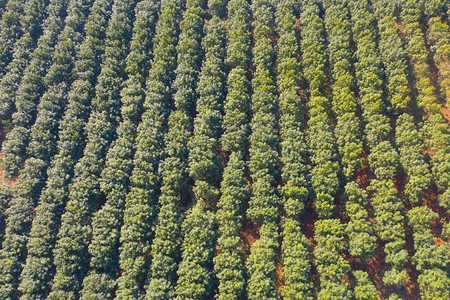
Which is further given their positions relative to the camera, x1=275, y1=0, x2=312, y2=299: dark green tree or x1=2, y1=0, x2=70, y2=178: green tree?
x1=2, y1=0, x2=70, y2=178: green tree

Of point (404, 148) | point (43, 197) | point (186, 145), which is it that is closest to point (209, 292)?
point (186, 145)

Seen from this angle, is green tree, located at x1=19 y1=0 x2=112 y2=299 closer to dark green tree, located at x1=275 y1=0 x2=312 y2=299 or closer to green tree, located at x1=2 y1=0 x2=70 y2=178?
green tree, located at x1=2 y1=0 x2=70 y2=178

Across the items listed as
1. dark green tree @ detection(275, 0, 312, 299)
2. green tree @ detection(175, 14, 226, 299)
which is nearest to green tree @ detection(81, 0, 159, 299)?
green tree @ detection(175, 14, 226, 299)

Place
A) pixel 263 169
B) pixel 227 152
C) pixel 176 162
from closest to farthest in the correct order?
pixel 263 169 → pixel 176 162 → pixel 227 152

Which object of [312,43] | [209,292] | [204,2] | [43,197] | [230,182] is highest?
[204,2]

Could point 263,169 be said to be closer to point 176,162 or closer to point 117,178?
point 176,162

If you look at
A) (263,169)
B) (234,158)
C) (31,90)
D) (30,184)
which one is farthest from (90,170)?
(263,169)

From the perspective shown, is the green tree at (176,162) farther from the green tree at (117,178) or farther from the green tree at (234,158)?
Answer: the green tree at (234,158)

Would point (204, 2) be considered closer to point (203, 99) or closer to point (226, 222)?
point (203, 99)
